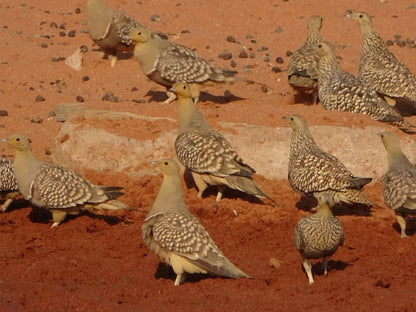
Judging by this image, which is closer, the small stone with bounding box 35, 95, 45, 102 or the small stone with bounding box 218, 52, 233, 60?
the small stone with bounding box 35, 95, 45, 102

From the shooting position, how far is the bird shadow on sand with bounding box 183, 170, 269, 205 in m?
11.4

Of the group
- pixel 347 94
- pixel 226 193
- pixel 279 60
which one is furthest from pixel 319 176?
pixel 279 60

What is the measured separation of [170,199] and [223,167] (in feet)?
5.84


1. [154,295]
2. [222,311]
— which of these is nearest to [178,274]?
[154,295]

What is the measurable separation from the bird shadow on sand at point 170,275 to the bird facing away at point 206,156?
1.71 meters

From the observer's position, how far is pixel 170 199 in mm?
9219

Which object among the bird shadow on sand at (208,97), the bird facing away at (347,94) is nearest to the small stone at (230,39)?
the bird shadow on sand at (208,97)

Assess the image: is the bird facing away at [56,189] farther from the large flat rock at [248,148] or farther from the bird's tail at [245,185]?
the bird's tail at [245,185]

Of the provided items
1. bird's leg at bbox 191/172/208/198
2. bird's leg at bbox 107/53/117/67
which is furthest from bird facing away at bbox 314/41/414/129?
bird's leg at bbox 107/53/117/67

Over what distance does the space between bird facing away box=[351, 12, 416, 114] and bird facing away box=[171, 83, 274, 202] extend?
10.7 ft

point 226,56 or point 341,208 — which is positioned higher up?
point 341,208

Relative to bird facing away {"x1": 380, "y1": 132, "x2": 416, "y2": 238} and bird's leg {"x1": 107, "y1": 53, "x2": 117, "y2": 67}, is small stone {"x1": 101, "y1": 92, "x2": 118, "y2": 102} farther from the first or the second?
bird facing away {"x1": 380, "y1": 132, "x2": 416, "y2": 238}

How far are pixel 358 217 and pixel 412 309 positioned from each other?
294cm

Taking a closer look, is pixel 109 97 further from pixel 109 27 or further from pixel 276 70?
pixel 276 70
